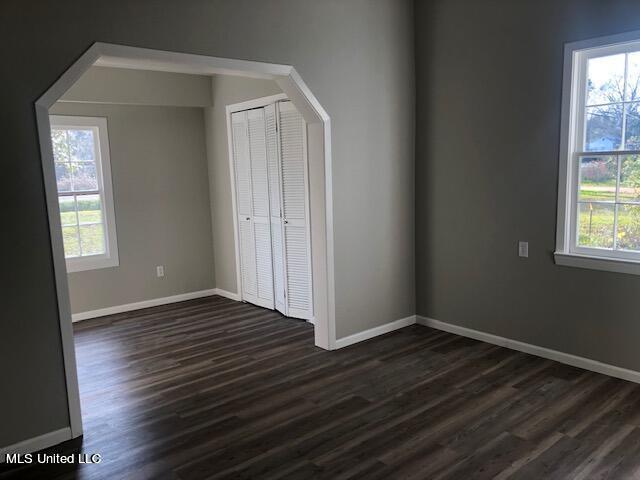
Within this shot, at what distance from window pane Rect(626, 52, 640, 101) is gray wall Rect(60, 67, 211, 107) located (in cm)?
413

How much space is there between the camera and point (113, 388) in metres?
3.62

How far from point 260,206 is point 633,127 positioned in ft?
11.0

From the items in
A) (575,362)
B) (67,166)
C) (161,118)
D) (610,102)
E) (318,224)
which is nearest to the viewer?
(610,102)

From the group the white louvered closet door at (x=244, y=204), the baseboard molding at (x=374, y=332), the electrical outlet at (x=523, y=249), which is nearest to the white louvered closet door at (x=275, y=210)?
the white louvered closet door at (x=244, y=204)

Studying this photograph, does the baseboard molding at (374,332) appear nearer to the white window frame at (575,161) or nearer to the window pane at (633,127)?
the white window frame at (575,161)

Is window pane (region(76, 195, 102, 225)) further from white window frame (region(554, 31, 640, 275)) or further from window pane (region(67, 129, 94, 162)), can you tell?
white window frame (region(554, 31, 640, 275))

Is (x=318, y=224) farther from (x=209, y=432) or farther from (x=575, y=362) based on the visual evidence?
(x=575, y=362)

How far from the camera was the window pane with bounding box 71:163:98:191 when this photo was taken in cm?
528

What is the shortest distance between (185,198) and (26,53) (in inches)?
133

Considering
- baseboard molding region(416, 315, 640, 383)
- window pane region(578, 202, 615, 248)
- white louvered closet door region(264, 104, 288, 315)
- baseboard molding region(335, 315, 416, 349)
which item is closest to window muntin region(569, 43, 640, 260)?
window pane region(578, 202, 615, 248)

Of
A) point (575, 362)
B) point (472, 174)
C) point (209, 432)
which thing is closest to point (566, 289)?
point (575, 362)

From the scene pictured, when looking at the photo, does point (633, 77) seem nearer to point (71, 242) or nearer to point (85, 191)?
point (85, 191)

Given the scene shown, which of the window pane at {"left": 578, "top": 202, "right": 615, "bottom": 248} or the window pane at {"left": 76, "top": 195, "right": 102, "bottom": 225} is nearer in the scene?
the window pane at {"left": 578, "top": 202, "right": 615, "bottom": 248}

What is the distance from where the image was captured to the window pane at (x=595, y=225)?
138 inches
